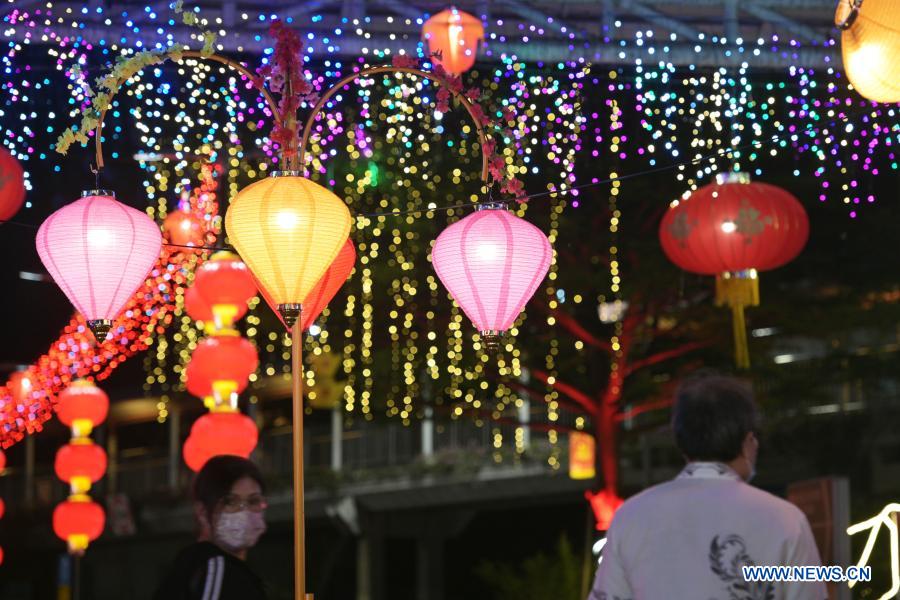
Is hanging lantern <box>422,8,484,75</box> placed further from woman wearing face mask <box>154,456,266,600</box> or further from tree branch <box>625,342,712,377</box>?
tree branch <box>625,342,712,377</box>

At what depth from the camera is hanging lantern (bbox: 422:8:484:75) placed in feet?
25.1

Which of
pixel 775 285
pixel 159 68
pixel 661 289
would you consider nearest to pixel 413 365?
pixel 661 289

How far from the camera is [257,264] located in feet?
15.9

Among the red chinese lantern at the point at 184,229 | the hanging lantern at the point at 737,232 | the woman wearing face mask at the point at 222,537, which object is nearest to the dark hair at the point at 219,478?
the woman wearing face mask at the point at 222,537

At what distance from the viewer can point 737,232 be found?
781 centimetres

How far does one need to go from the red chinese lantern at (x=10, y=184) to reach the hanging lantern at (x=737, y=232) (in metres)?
3.81

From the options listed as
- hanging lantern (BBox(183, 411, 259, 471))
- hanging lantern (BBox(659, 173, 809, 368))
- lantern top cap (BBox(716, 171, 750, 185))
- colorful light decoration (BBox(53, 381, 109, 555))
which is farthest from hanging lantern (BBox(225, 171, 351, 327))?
colorful light decoration (BBox(53, 381, 109, 555))

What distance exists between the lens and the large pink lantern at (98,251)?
Answer: 504 centimetres

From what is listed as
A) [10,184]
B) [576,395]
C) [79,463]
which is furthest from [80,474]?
[10,184]

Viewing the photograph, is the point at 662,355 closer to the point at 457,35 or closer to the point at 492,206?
the point at 457,35

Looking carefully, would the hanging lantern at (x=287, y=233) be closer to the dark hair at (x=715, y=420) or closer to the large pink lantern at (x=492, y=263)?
the large pink lantern at (x=492, y=263)

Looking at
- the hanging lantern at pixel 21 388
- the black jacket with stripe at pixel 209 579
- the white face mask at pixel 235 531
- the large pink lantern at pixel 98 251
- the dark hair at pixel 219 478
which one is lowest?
the black jacket with stripe at pixel 209 579

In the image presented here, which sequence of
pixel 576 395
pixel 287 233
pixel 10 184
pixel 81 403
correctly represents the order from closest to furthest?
pixel 287 233
pixel 10 184
pixel 81 403
pixel 576 395

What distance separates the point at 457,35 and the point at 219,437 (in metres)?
3.11
